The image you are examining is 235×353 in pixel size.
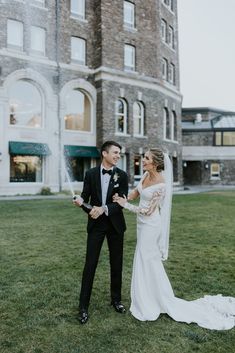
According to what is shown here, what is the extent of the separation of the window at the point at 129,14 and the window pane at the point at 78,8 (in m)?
3.42

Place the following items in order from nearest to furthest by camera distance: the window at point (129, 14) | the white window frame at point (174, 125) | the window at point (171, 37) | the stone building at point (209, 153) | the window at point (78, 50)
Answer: the window at point (78, 50) < the window at point (129, 14) < the window at point (171, 37) < the white window frame at point (174, 125) < the stone building at point (209, 153)

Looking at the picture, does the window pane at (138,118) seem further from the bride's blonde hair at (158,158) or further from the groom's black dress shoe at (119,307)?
the groom's black dress shoe at (119,307)

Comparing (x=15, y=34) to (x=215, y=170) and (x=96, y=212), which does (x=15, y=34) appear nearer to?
(x=96, y=212)

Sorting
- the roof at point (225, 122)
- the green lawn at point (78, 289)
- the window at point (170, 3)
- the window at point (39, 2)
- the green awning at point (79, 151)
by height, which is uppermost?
the window at point (170, 3)

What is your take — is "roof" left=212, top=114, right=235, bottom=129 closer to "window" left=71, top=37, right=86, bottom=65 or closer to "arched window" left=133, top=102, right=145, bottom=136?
"arched window" left=133, top=102, right=145, bottom=136

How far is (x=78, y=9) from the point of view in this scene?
27.3m

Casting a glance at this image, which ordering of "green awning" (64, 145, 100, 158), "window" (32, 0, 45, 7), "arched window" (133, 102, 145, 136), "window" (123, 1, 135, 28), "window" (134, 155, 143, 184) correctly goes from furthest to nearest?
"window" (134, 155, 143, 184) < "arched window" (133, 102, 145, 136) < "window" (123, 1, 135, 28) < "green awning" (64, 145, 100, 158) < "window" (32, 0, 45, 7)

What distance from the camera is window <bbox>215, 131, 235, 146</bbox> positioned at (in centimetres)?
4612

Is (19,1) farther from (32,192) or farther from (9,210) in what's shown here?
(9,210)

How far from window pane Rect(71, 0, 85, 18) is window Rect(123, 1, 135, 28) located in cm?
342

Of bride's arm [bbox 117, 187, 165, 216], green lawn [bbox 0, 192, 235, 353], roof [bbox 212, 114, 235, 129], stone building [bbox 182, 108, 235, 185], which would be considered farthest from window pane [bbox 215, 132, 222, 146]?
bride's arm [bbox 117, 187, 165, 216]

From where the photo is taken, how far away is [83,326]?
450cm

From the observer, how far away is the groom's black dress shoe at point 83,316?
459 cm

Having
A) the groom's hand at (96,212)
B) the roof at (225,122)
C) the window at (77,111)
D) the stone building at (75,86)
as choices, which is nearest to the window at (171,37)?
the stone building at (75,86)
